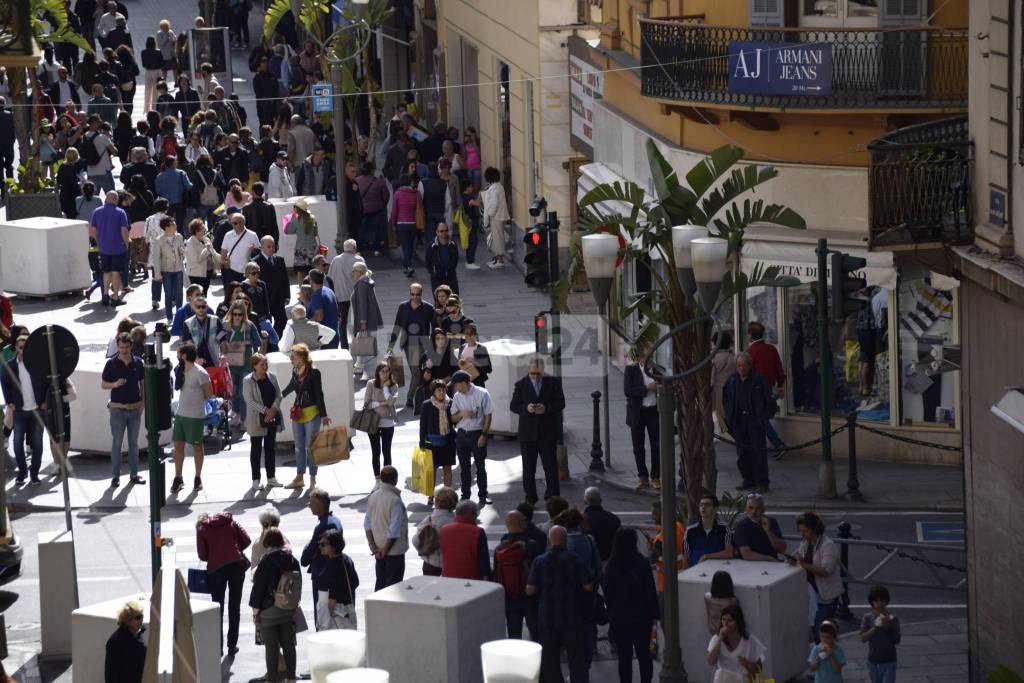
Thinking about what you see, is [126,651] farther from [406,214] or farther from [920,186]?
[406,214]

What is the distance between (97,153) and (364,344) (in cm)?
1026

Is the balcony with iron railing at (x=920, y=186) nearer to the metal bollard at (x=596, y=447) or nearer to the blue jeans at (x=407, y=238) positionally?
the metal bollard at (x=596, y=447)

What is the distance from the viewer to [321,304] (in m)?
25.8

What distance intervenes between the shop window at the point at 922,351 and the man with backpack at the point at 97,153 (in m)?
16.3

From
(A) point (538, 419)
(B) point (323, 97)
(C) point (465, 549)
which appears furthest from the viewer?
(B) point (323, 97)

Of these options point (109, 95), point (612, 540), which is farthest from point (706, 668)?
point (109, 95)

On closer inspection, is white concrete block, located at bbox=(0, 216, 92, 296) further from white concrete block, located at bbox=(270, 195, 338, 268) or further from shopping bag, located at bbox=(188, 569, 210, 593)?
shopping bag, located at bbox=(188, 569, 210, 593)

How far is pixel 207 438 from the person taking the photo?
24.2m

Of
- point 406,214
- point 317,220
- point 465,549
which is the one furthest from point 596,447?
point 317,220

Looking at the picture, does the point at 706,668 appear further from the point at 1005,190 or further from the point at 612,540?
the point at 1005,190

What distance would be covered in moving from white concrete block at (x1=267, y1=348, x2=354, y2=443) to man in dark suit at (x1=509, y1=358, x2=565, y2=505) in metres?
2.59

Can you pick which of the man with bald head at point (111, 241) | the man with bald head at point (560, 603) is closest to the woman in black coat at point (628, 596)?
the man with bald head at point (560, 603)

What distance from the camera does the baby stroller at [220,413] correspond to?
24078 mm

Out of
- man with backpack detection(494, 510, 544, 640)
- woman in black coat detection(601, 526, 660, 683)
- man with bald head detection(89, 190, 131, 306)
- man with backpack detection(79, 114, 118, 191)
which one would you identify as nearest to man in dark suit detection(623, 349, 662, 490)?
man with backpack detection(494, 510, 544, 640)
